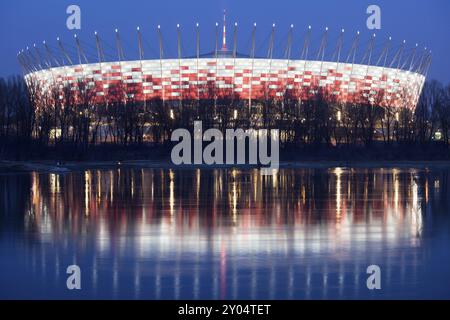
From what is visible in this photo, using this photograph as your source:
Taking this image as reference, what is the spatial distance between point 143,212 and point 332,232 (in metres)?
5.90

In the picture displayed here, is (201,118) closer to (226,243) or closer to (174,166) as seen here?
(174,166)

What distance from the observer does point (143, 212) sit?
19.1 metres

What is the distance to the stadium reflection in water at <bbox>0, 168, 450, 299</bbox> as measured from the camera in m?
10.1

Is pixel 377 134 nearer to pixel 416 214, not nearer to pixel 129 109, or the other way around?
pixel 129 109

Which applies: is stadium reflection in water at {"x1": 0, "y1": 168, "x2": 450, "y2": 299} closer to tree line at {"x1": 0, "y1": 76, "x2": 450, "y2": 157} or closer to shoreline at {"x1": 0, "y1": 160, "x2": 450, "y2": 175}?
shoreline at {"x1": 0, "y1": 160, "x2": 450, "y2": 175}

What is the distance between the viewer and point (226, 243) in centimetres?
1377

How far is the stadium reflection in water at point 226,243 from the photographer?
10055 mm

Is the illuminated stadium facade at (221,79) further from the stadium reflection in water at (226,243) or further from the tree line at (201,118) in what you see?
the stadium reflection in water at (226,243)

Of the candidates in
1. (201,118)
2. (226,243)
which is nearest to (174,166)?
(201,118)

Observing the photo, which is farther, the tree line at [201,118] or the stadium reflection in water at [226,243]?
the tree line at [201,118]

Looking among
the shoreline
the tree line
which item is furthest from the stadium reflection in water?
the tree line

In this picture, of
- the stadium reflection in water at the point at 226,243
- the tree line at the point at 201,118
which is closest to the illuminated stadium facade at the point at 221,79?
the tree line at the point at 201,118

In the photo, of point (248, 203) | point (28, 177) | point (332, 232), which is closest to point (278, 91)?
point (28, 177)

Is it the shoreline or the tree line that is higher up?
the tree line
